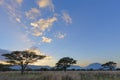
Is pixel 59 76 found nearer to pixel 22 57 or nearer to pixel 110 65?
pixel 22 57

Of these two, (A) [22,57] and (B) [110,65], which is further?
(B) [110,65]

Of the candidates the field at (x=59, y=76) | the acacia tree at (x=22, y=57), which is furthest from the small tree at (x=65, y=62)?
the field at (x=59, y=76)

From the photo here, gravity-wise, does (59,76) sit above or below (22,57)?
below

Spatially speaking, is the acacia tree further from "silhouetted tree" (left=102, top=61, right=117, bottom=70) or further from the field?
"silhouetted tree" (left=102, top=61, right=117, bottom=70)

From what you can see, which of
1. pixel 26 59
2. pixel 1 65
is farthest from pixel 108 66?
pixel 26 59

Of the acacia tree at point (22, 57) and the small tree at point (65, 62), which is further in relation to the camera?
the small tree at point (65, 62)

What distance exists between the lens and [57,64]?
274 feet

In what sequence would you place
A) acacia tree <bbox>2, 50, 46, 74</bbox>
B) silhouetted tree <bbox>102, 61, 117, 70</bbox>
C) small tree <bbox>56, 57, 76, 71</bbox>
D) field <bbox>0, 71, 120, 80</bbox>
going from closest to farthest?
field <bbox>0, 71, 120, 80</bbox> → acacia tree <bbox>2, 50, 46, 74</bbox> → small tree <bbox>56, 57, 76, 71</bbox> → silhouetted tree <bbox>102, 61, 117, 70</bbox>

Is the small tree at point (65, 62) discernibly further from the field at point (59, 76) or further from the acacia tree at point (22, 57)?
the field at point (59, 76)

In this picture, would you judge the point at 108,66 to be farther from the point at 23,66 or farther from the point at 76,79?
the point at 76,79

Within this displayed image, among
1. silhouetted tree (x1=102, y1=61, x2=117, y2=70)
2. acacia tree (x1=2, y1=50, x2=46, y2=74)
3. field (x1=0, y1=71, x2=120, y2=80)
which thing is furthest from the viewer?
silhouetted tree (x1=102, y1=61, x2=117, y2=70)

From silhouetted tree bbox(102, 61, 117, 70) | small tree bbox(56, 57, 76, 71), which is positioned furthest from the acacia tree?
silhouetted tree bbox(102, 61, 117, 70)

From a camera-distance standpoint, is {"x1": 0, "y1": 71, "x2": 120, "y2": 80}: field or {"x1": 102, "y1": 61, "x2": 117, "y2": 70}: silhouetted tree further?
{"x1": 102, "y1": 61, "x2": 117, "y2": 70}: silhouetted tree

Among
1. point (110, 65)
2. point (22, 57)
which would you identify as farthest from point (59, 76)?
point (110, 65)
